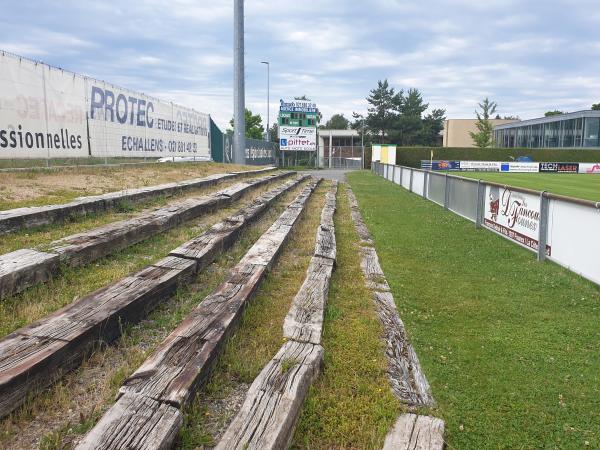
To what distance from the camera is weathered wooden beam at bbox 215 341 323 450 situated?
2312mm

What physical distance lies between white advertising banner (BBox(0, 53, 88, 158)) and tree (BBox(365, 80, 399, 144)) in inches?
3170

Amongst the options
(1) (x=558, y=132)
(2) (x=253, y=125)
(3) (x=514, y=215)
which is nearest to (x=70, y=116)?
(3) (x=514, y=215)

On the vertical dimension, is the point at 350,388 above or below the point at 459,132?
below

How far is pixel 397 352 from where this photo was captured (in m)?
3.79

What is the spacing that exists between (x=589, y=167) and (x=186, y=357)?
5175 centimetres

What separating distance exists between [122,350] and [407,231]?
7.32 m

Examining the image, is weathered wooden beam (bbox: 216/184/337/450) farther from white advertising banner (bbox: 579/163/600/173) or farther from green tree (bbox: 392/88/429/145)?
green tree (bbox: 392/88/429/145)

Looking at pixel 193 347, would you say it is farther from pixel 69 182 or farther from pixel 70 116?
pixel 70 116

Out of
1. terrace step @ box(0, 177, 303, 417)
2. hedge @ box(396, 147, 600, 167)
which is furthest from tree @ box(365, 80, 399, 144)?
terrace step @ box(0, 177, 303, 417)

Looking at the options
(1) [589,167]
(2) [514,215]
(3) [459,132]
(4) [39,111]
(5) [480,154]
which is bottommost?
(2) [514,215]

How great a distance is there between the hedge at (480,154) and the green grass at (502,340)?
45632 millimetres

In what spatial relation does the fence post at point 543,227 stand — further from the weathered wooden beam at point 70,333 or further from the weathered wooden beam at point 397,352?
the weathered wooden beam at point 70,333

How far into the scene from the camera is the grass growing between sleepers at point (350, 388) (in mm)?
2643

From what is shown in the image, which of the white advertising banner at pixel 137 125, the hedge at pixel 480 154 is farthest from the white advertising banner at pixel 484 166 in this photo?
the white advertising banner at pixel 137 125
